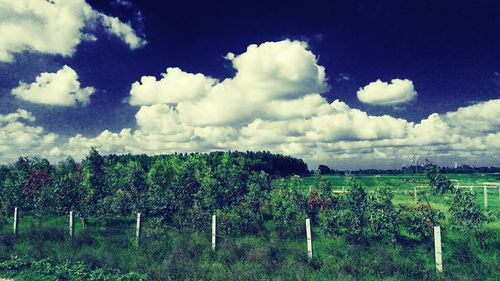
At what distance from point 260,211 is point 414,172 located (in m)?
Answer: 10.2

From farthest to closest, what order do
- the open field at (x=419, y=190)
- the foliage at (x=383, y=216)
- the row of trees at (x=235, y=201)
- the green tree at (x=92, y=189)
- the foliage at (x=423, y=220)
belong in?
the green tree at (x=92, y=189), the open field at (x=419, y=190), the row of trees at (x=235, y=201), the foliage at (x=383, y=216), the foliage at (x=423, y=220)

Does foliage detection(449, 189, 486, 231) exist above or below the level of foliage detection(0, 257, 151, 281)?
above

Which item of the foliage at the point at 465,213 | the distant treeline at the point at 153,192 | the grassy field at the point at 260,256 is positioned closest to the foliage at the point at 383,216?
the grassy field at the point at 260,256

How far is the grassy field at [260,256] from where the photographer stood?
46.2 ft

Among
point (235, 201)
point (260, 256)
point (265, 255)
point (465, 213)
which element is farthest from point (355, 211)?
point (235, 201)

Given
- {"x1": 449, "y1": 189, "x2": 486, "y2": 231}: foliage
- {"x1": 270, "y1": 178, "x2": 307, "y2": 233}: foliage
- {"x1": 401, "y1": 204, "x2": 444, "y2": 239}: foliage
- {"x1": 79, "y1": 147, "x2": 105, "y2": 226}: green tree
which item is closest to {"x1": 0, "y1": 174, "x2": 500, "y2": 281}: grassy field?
{"x1": 401, "y1": 204, "x2": 444, "y2": 239}: foliage

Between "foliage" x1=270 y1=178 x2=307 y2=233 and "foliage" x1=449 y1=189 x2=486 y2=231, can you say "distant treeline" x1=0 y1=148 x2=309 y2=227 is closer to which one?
"foliage" x1=270 y1=178 x2=307 y2=233

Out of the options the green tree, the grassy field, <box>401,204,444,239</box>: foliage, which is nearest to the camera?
the grassy field

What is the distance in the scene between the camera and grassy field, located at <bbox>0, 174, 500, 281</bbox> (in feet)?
46.2

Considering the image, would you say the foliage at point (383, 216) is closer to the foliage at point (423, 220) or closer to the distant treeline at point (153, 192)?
the foliage at point (423, 220)

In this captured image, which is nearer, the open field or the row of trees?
the row of trees

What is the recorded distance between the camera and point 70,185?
101ft

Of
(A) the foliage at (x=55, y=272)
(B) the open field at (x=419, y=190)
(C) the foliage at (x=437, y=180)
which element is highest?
(C) the foliage at (x=437, y=180)

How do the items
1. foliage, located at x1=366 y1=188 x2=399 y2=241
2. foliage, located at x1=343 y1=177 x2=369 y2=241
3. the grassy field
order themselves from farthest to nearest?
foliage, located at x1=343 y1=177 x2=369 y2=241 → foliage, located at x1=366 y1=188 x2=399 y2=241 → the grassy field
